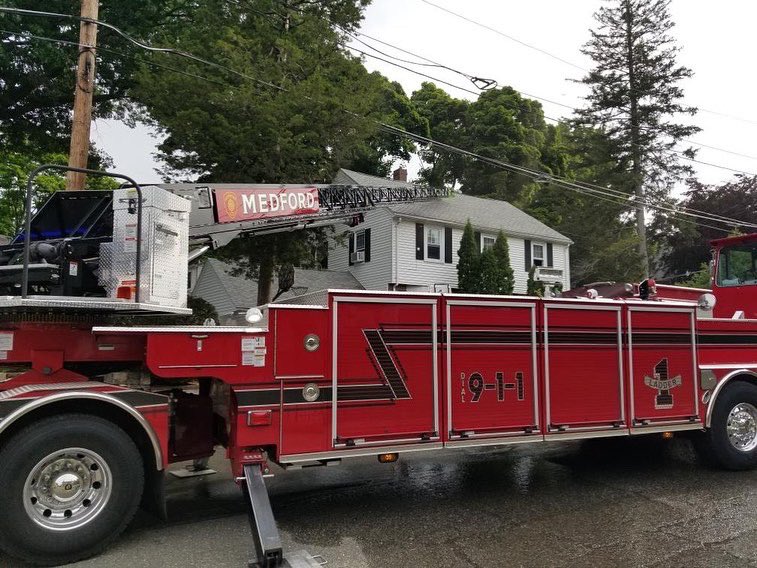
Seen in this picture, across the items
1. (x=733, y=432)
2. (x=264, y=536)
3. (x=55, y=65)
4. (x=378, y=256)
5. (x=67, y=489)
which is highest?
(x=55, y=65)

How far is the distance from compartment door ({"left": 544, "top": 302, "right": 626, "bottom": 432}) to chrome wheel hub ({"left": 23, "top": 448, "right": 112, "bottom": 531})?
410cm

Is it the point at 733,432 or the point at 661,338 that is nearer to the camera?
the point at 661,338

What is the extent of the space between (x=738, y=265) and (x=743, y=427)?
2650 millimetres

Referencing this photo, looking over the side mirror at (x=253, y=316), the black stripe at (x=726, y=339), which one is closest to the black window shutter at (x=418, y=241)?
the black stripe at (x=726, y=339)

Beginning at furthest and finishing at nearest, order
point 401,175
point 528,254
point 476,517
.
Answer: point 401,175 < point 528,254 < point 476,517

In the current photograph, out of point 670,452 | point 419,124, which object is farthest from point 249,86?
point 419,124

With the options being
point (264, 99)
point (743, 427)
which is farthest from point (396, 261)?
point (743, 427)

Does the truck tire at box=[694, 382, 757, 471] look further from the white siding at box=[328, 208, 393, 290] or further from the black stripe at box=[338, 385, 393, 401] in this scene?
the white siding at box=[328, 208, 393, 290]

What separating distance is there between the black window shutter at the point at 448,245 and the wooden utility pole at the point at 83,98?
18.8 meters

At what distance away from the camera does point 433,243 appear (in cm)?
2609

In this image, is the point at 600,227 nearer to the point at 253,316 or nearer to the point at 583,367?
the point at 583,367

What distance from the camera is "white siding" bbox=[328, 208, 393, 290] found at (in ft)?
82.2

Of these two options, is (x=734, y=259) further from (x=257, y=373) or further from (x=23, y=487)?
(x=23, y=487)

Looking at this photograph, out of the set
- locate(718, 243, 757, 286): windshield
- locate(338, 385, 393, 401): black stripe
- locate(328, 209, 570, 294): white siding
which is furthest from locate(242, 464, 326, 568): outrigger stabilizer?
locate(328, 209, 570, 294): white siding
